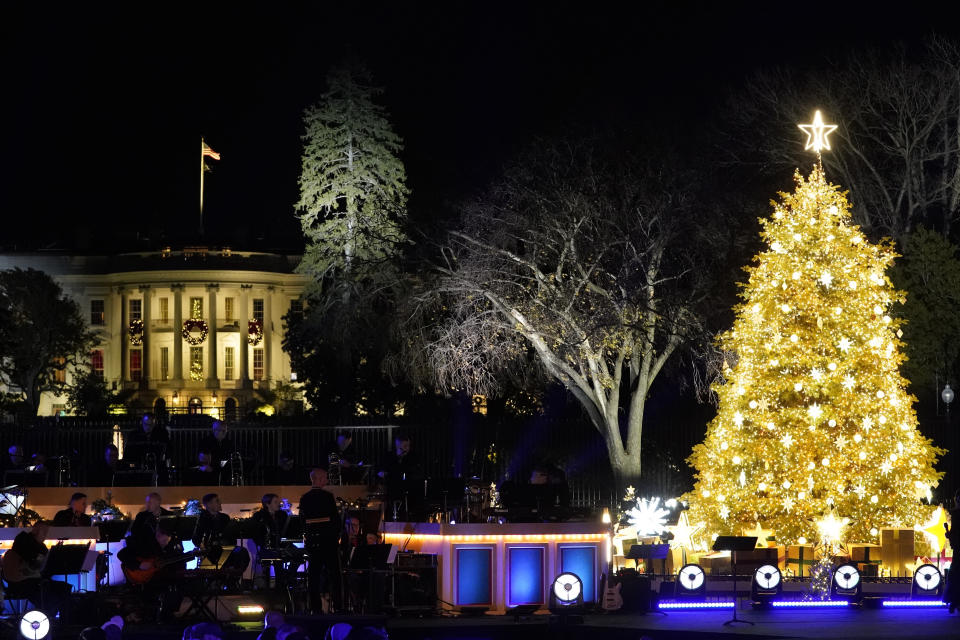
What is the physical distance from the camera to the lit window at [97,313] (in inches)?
3428

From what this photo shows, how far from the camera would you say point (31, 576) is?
16859 mm

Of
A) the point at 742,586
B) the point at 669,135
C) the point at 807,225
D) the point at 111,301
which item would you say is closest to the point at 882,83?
the point at 669,135

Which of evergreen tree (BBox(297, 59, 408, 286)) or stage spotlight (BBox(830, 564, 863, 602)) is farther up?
evergreen tree (BBox(297, 59, 408, 286))

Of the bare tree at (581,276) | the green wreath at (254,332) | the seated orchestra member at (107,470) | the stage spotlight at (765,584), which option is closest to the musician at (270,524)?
the seated orchestra member at (107,470)

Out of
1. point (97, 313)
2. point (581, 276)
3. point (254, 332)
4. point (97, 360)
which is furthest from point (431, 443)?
point (97, 313)

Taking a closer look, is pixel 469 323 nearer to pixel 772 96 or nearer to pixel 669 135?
pixel 669 135

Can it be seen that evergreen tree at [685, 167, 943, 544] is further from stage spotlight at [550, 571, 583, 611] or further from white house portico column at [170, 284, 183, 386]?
white house portico column at [170, 284, 183, 386]

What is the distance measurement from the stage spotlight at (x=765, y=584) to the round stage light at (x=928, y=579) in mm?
1736

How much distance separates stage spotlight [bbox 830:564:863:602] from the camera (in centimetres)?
1845

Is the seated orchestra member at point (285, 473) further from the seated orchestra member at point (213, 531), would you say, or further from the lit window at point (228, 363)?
the lit window at point (228, 363)

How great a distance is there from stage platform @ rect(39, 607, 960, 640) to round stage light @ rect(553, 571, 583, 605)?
32 centimetres

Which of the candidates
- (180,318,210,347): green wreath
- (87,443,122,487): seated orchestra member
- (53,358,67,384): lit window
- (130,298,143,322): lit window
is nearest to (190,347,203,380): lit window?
(180,318,210,347): green wreath

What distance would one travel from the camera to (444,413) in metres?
41.4

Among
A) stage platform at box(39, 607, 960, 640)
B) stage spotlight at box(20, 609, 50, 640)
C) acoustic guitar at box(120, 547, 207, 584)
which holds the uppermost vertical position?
acoustic guitar at box(120, 547, 207, 584)
